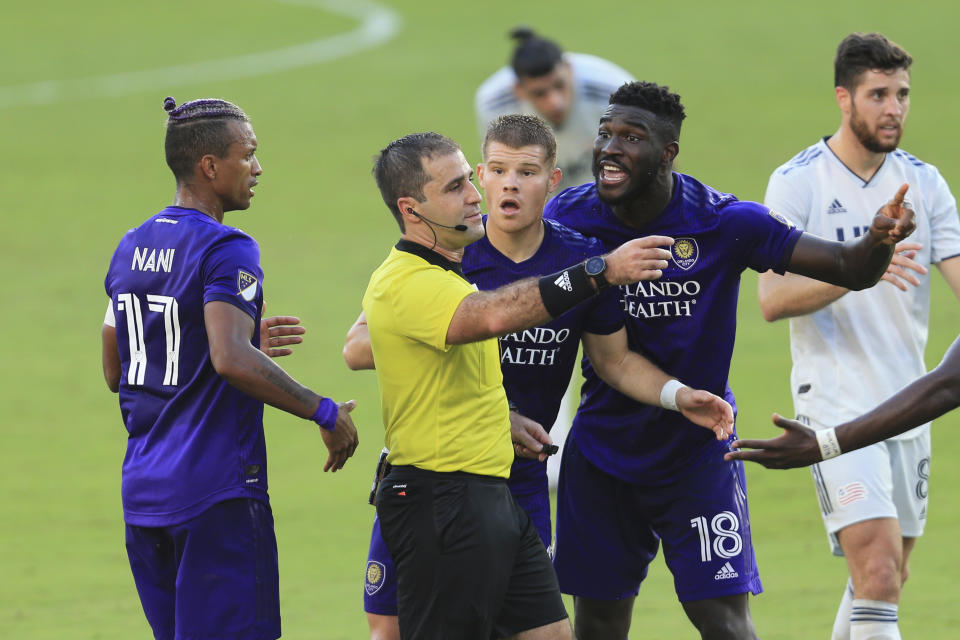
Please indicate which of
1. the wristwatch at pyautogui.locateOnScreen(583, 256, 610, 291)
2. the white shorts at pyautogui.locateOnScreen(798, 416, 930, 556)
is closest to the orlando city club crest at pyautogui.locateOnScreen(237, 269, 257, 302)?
the wristwatch at pyautogui.locateOnScreen(583, 256, 610, 291)

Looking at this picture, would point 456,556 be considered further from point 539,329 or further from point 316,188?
point 316,188

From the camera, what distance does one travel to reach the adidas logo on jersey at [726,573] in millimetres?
6320

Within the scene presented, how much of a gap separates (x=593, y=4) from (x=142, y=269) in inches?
1102

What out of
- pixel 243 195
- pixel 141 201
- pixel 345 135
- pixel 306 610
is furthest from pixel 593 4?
pixel 243 195

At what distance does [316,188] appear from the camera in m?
22.0

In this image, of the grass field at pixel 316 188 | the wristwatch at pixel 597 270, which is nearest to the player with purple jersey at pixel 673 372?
the wristwatch at pixel 597 270

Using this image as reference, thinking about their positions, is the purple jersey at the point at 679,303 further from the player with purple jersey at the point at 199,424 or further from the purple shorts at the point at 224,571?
the purple shorts at the point at 224,571

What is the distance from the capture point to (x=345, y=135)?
24.9 m

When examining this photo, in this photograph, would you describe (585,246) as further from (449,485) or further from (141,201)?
(141,201)

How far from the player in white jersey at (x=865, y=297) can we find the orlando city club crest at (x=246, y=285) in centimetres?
246

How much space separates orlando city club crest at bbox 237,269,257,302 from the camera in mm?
5555

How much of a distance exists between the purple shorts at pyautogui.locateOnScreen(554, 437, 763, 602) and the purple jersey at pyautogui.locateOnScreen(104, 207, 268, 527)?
151 cm

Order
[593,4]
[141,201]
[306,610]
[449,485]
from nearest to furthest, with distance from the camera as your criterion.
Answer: [449,485] → [306,610] → [141,201] → [593,4]

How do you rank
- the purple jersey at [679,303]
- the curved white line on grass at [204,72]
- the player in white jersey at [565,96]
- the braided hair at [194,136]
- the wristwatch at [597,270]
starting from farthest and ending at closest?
the curved white line on grass at [204,72], the player in white jersey at [565,96], the purple jersey at [679,303], the braided hair at [194,136], the wristwatch at [597,270]
